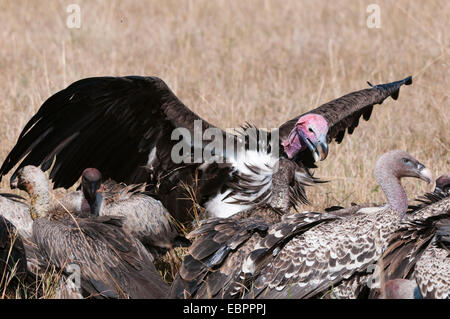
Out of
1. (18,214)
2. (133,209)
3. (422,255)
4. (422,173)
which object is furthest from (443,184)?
(18,214)

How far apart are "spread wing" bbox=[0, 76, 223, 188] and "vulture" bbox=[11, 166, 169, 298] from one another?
0.82 m

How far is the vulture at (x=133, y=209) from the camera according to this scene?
597 centimetres

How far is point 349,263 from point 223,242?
721 millimetres

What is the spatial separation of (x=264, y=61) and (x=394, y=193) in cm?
517

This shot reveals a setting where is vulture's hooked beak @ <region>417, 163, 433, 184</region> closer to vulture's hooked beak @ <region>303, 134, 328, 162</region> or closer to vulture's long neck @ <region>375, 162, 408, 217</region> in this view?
vulture's long neck @ <region>375, 162, 408, 217</region>

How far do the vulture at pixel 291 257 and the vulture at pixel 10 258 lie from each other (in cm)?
85

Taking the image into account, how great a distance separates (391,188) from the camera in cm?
536

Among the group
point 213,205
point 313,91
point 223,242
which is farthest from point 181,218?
point 313,91

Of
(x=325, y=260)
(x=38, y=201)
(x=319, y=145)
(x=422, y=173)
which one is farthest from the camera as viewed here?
(x=319, y=145)

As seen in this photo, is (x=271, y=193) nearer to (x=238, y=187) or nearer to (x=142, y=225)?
(x=238, y=187)

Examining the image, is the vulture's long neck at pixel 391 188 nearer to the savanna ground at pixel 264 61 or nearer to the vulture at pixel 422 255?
the vulture at pixel 422 255

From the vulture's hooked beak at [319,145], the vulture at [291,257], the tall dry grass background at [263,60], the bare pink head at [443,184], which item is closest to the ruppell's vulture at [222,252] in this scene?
→ the vulture at [291,257]

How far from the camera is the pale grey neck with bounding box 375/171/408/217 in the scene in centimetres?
529

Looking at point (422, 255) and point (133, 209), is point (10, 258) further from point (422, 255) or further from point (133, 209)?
point (422, 255)
